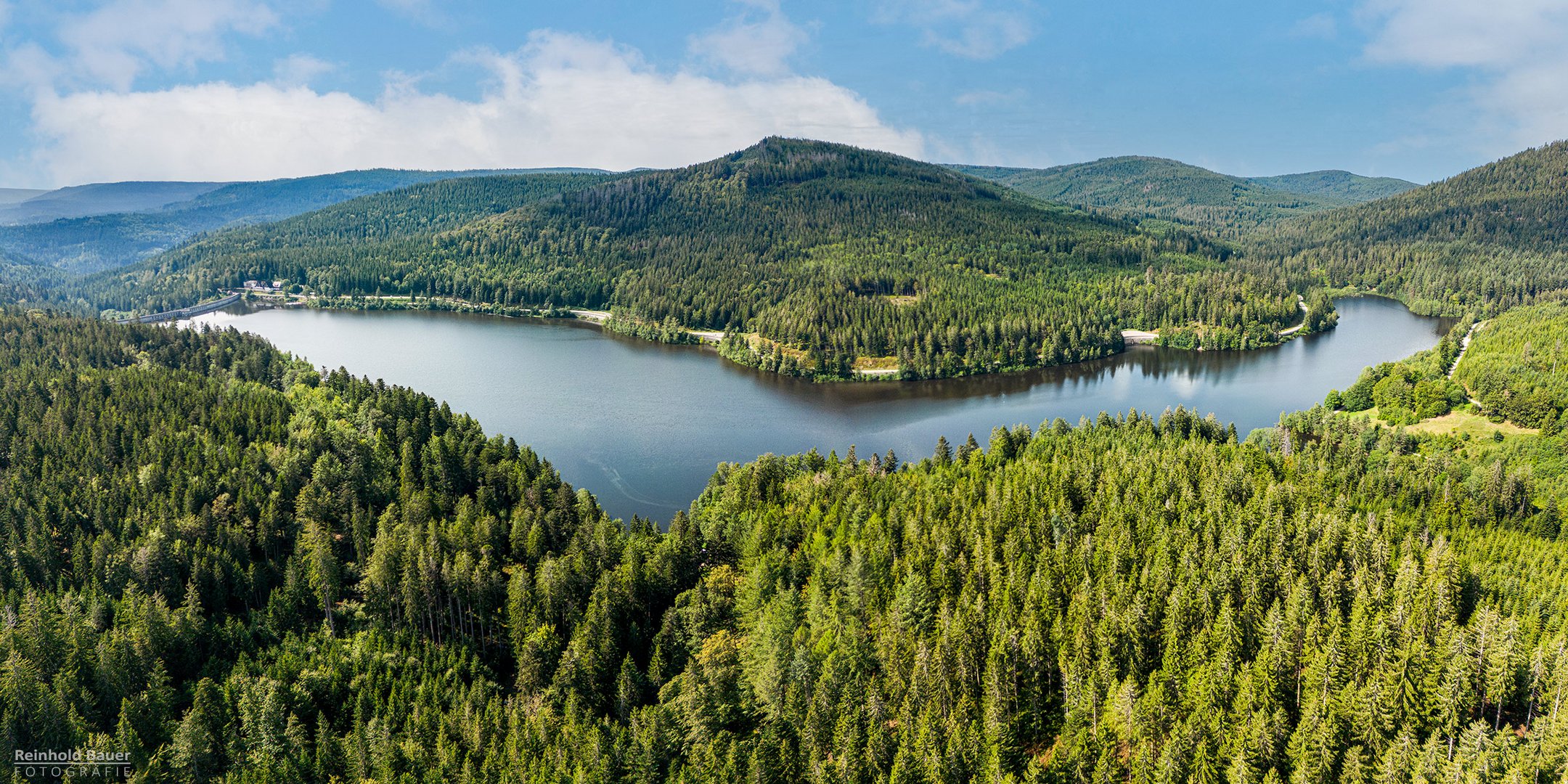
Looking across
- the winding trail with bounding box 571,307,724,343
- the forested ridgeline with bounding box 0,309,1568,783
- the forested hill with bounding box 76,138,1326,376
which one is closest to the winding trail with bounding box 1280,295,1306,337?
the forested hill with bounding box 76,138,1326,376

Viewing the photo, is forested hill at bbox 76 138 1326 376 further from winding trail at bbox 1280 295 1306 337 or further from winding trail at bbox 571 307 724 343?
winding trail at bbox 571 307 724 343

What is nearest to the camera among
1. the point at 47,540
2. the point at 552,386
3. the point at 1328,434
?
the point at 47,540

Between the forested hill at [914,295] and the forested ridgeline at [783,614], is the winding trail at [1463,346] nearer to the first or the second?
the forested hill at [914,295]

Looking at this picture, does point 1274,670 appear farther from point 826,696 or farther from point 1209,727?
point 826,696

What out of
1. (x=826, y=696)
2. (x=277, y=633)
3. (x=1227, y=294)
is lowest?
(x=277, y=633)

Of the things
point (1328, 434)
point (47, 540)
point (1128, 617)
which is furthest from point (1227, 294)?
point (47, 540)

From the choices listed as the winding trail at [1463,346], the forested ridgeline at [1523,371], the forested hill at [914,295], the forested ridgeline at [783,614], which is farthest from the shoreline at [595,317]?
the forested ridgeline at [783,614]
